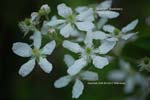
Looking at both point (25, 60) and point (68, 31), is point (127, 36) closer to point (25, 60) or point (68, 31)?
point (68, 31)

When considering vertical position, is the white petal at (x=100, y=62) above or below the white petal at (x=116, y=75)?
above

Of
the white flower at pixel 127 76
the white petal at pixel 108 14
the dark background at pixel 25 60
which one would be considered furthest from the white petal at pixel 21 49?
the dark background at pixel 25 60

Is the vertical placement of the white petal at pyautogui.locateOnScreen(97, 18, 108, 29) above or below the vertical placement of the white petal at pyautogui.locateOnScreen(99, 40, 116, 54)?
above

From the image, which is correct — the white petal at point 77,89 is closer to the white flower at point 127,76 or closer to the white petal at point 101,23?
the white petal at point 101,23

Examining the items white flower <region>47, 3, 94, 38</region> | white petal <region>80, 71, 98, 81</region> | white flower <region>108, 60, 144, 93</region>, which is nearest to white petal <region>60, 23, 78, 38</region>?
white flower <region>47, 3, 94, 38</region>

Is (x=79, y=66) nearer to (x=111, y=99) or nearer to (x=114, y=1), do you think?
(x=111, y=99)

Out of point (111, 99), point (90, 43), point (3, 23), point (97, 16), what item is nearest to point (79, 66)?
point (90, 43)

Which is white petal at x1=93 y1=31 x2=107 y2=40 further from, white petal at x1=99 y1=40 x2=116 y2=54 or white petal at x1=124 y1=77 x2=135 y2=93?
white petal at x1=124 y1=77 x2=135 y2=93
